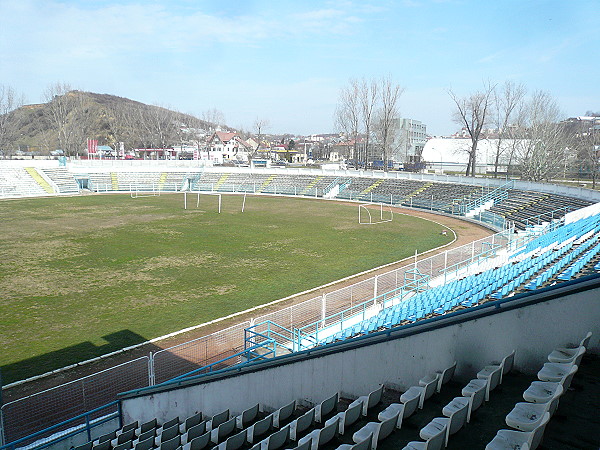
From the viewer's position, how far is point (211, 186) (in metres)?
65.4

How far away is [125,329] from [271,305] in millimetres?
5145

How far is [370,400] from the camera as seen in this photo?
6406 millimetres

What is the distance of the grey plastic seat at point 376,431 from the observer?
521 centimetres

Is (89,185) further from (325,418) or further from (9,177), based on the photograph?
(325,418)

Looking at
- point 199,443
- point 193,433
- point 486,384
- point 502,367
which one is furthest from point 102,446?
point 502,367

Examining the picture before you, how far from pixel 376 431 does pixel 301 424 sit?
149 centimetres

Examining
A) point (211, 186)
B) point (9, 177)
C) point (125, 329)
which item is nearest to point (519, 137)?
point (211, 186)

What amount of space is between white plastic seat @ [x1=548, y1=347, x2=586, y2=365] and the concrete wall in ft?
0.92

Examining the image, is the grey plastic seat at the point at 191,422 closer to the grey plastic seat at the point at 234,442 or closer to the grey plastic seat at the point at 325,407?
the grey plastic seat at the point at 234,442

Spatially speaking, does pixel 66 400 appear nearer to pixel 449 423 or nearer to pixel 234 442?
pixel 234 442

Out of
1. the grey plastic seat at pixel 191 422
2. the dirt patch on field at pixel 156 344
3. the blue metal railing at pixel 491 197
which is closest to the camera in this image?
the grey plastic seat at pixel 191 422

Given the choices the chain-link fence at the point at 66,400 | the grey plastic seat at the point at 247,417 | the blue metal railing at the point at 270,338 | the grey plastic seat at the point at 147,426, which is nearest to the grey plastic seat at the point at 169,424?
the grey plastic seat at the point at 147,426

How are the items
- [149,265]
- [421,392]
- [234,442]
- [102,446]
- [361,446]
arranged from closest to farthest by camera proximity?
[361,446]
[421,392]
[234,442]
[102,446]
[149,265]

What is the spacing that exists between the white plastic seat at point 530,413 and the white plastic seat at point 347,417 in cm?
214
